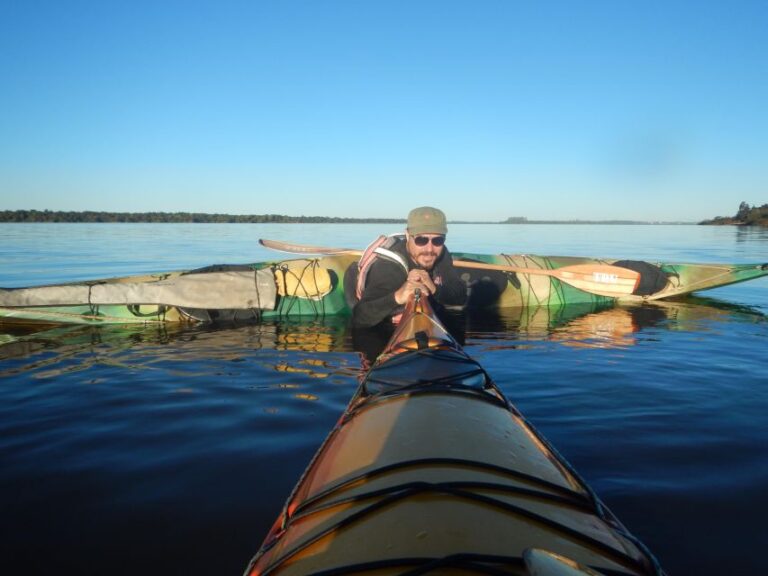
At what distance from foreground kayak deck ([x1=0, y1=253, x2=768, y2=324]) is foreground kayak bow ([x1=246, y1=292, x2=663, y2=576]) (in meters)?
5.78

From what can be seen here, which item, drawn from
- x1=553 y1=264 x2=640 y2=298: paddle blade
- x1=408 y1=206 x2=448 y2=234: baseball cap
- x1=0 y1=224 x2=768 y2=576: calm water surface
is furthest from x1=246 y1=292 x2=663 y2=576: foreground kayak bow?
x1=553 y1=264 x2=640 y2=298: paddle blade

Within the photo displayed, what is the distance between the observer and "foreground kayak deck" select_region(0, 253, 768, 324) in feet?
25.5

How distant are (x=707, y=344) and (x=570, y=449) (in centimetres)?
438

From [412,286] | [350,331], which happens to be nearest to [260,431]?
[412,286]

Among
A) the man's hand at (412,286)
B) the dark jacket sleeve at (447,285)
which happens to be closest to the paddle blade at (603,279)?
the dark jacket sleeve at (447,285)

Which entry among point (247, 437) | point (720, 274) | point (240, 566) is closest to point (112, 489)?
point (247, 437)

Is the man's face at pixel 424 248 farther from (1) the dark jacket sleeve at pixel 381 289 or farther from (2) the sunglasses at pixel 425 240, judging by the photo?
(1) the dark jacket sleeve at pixel 381 289

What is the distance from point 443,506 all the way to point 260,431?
2.56m

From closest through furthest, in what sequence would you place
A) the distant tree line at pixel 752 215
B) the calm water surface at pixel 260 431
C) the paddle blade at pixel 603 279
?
1. the calm water surface at pixel 260 431
2. the paddle blade at pixel 603 279
3. the distant tree line at pixel 752 215

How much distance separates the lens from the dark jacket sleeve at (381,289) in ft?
21.5

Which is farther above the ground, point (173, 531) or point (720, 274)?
point (720, 274)

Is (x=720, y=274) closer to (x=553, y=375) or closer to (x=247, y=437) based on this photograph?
(x=553, y=375)

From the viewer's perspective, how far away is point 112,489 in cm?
297

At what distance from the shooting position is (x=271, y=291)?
857 cm
